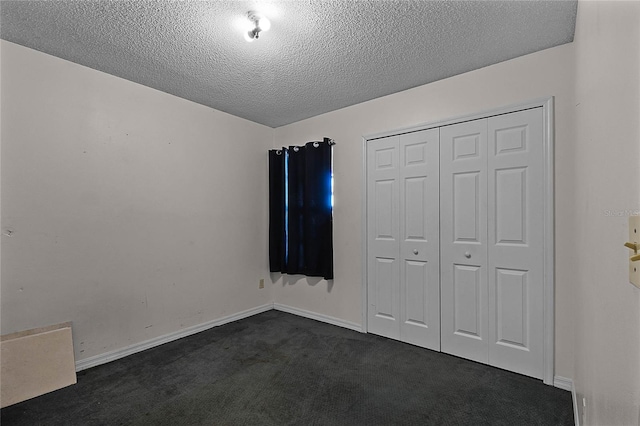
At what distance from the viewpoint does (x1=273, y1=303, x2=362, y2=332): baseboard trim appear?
3454mm

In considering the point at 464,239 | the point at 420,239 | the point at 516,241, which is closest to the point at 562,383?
the point at 516,241

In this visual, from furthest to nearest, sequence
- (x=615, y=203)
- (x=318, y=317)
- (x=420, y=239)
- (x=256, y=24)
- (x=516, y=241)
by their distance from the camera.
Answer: (x=318, y=317)
(x=420, y=239)
(x=516, y=241)
(x=256, y=24)
(x=615, y=203)

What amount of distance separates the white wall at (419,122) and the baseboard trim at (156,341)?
59cm

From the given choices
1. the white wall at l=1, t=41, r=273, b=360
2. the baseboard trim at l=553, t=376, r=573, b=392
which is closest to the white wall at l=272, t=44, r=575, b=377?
the baseboard trim at l=553, t=376, r=573, b=392

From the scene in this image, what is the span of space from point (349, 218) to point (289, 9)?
2.16 metres

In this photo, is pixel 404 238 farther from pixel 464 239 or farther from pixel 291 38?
pixel 291 38

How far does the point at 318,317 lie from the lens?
12.3 feet

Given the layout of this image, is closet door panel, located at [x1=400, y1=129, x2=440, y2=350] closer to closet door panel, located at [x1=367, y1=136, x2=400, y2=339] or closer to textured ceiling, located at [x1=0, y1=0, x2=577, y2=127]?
closet door panel, located at [x1=367, y1=136, x2=400, y2=339]

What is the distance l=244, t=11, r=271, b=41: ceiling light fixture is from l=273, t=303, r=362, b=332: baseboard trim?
2921 millimetres

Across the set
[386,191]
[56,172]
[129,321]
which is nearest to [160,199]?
[56,172]

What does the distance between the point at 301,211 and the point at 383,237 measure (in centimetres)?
113

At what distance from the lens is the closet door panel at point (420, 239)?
2885 millimetres

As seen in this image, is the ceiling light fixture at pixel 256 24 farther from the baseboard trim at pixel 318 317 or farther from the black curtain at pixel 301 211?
the baseboard trim at pixel 318 317

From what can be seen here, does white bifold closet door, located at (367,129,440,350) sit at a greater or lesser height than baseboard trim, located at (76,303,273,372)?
greater
